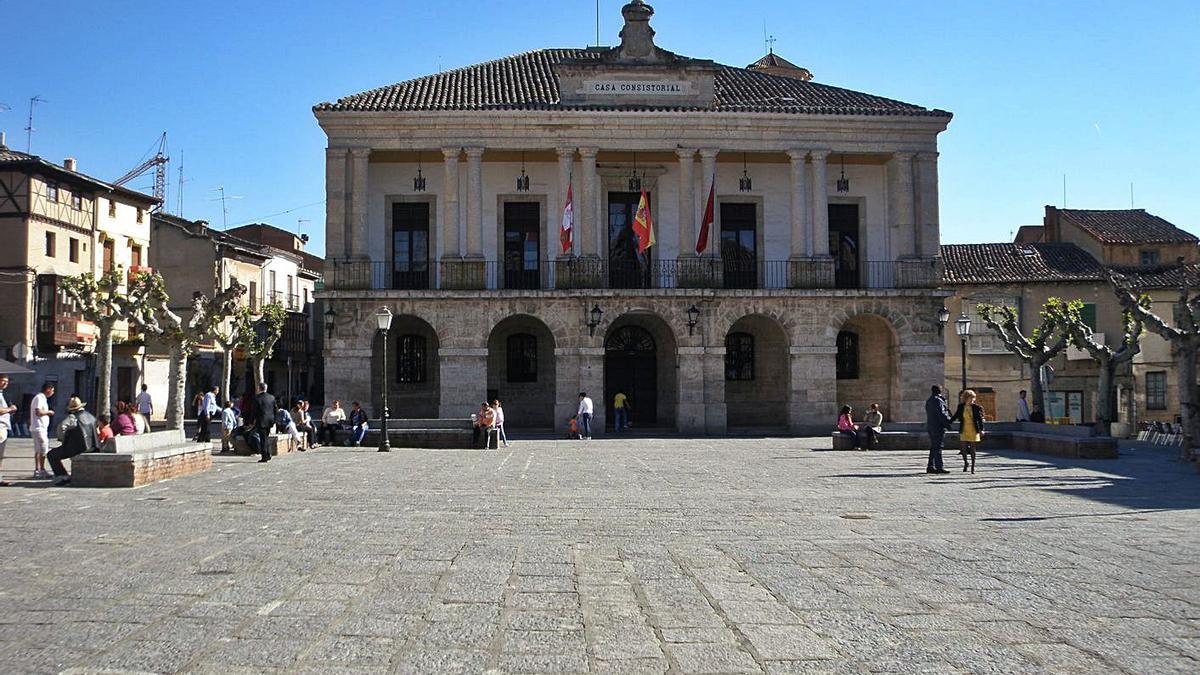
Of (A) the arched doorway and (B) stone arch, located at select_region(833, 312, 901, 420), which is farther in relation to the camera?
(A) the arched doorway

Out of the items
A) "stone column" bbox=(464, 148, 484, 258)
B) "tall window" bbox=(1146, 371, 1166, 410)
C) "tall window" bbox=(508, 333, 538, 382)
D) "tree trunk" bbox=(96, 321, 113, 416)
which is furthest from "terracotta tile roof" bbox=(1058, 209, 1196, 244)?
"tree trunk" bbox=(96, 321, 113, 416)

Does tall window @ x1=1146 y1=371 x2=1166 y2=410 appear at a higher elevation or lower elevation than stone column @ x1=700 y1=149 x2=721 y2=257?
lower

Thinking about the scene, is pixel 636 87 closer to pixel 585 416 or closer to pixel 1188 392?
pixel 585 416

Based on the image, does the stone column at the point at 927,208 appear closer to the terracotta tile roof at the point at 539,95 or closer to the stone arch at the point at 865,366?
the terracotta tile roof at the point at 539,95

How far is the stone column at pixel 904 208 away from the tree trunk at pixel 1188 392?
1300cm

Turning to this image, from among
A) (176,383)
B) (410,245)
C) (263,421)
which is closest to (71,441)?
(263,421)

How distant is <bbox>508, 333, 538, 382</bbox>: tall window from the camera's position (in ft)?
114

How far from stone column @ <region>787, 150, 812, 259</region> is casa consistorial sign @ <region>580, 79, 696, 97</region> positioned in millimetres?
3995

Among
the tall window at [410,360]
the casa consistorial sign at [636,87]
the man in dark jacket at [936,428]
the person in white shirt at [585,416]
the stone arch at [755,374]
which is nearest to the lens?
the man in dark jacket at [936,428]

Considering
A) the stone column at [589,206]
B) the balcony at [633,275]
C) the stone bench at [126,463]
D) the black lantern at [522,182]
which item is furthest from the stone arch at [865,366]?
the stone bench at [126,463]

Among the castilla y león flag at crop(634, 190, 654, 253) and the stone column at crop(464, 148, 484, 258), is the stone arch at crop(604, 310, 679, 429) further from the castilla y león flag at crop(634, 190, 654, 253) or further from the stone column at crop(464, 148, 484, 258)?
the stone column at crop(464, 148, 484, 258)

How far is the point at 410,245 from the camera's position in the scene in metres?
33.7

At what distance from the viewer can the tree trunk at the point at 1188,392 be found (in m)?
19.5

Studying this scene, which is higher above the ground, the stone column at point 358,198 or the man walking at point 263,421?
the stone column at point 358,198
